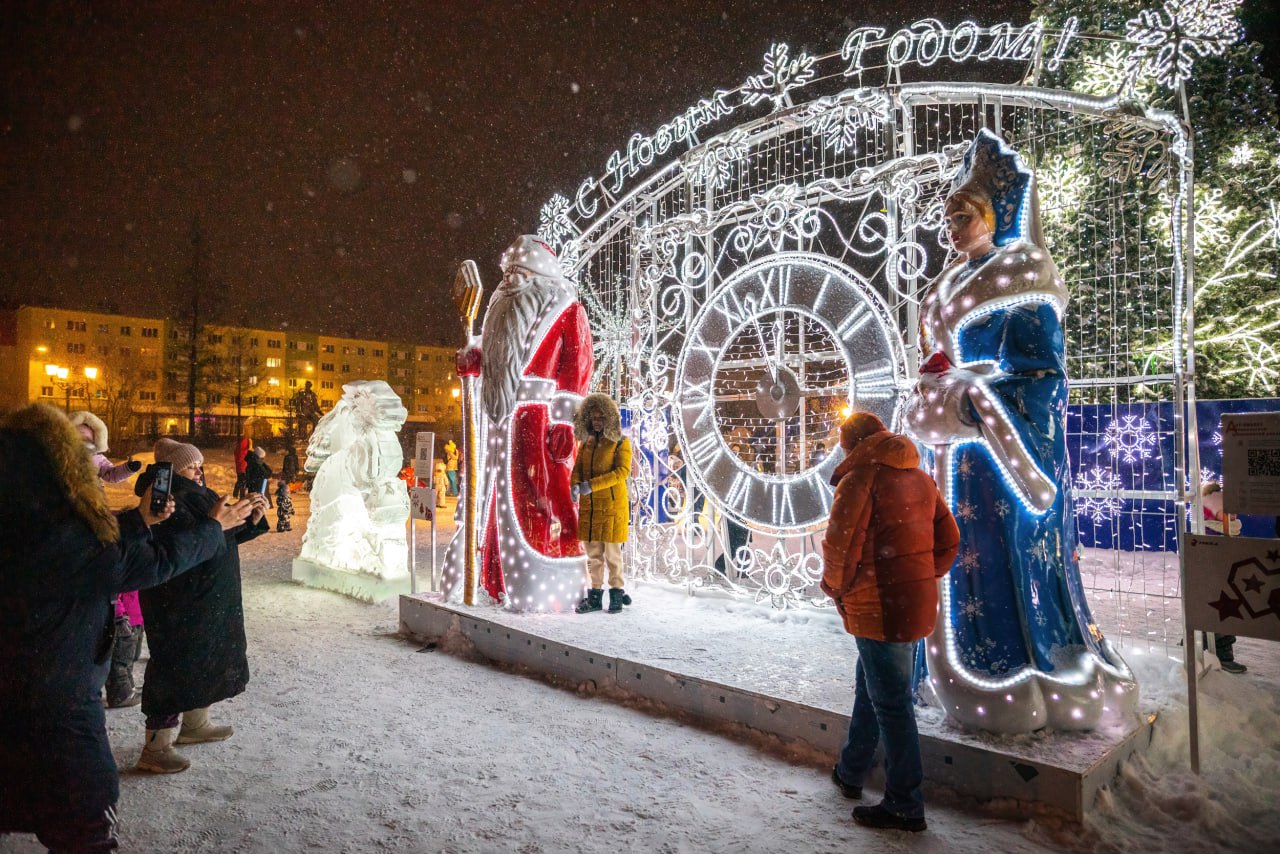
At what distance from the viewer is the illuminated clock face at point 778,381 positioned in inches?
217

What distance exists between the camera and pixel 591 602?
613 cm

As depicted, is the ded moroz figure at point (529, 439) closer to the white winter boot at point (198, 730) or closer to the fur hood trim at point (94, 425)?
the white winter boot at point (198, 730)

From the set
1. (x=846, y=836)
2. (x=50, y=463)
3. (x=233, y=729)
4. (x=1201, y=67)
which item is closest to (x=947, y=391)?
(x=846, y=836)

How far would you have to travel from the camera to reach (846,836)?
3.02 m

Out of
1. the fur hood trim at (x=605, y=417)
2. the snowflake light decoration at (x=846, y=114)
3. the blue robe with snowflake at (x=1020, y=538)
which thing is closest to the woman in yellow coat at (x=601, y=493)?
the fur hood trim at (x=605, y=417)

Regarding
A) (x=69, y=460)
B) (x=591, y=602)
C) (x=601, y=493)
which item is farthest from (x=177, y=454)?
(x=591, y=602)

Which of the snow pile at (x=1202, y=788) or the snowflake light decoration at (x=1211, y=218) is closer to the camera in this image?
the snow pile at (x=1202, y=788)

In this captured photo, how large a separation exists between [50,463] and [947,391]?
354cm

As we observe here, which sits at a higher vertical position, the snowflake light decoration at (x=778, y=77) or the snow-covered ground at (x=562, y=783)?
the snowflake light decoration at (x=778, y=77)

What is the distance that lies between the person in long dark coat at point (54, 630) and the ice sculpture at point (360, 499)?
5.54m

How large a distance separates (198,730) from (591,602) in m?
2.88

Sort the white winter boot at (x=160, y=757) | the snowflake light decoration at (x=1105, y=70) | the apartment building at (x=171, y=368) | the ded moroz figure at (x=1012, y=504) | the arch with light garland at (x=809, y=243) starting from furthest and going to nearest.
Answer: the apartment building at (x=171, y=368)
the snowflake light decoration at (x=1105, y=70)
the arch with light garland at (x=809, y=243)
the white winter boot at (x=160, y=757)
the ded moroz figure at (x=1012, y=504)

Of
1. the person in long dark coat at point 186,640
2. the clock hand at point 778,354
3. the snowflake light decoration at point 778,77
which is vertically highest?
the snowflake light decoration at point 778,77

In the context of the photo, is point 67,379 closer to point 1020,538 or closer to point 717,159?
point 717,159
